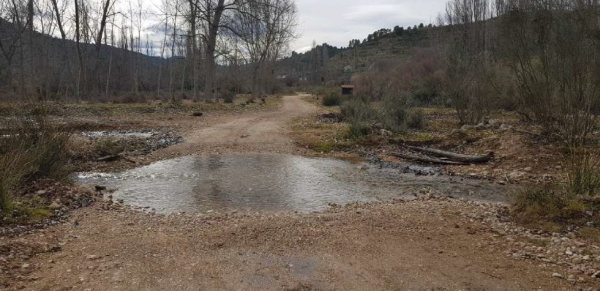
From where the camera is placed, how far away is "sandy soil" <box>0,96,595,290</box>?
14.7 feet

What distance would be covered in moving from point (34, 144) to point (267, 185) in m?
4.86

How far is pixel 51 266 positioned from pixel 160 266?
1.20 metres

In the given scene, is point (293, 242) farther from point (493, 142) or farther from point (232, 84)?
point (232, 84)

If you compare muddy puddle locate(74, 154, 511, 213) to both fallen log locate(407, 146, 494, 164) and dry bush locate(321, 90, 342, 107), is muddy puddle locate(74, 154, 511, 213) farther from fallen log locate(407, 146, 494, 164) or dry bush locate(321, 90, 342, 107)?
dry bush locate(321, 90, 342, 107)

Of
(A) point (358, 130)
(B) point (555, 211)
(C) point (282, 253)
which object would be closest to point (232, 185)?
(C) point (282, 253)

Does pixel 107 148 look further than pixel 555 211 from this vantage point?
Yes

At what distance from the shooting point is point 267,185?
30.8 ft

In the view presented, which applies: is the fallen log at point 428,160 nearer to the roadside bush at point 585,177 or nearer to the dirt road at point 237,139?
the dirt road at point 237,139

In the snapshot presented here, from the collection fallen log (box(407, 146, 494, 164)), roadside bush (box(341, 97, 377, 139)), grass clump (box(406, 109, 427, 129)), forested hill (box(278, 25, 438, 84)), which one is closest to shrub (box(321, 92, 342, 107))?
grass clump (box(406, 109, 427, 129))

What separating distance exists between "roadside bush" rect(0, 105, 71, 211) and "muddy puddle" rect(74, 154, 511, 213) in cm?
108

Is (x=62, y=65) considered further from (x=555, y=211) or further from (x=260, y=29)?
(x=555, y=211)

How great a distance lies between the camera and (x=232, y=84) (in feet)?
204

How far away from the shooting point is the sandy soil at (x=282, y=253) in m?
4.49

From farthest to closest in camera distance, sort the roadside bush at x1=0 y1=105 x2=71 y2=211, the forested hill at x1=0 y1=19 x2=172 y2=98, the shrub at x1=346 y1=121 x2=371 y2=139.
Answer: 1. the forested hill at x1=0 y1=19 x2=172 y2=98
2. the shrub at x1=346 y1=121 x2=371 y2=139
3. the roadside bush at x1=0 y1=105 x2=71 y2=211
